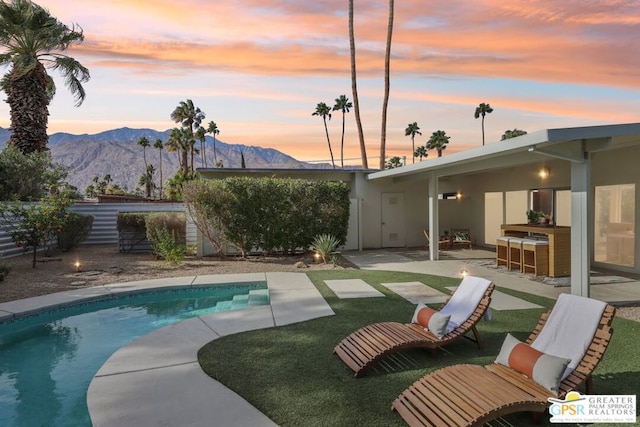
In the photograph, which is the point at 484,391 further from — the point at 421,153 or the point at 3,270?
the point at 421,153

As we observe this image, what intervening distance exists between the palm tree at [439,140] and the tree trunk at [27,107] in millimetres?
44559

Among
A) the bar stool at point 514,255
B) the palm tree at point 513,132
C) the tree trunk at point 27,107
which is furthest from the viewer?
the palm tree at point 513,132

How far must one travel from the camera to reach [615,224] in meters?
10.1

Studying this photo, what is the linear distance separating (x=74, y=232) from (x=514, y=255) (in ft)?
47.8

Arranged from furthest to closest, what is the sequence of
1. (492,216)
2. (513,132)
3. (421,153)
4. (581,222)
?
(421,153), (513,132), (492,216), (581,222)

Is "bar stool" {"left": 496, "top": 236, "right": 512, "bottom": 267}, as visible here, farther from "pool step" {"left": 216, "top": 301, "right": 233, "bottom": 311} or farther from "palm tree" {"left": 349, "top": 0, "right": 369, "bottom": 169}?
"palm tree" {"left": 349, "top": 0, "right": 369, "bottom": 169}

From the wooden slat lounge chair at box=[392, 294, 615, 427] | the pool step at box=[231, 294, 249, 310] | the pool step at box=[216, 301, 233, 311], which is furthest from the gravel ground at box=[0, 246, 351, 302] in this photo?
the wooden slat lounge chair at box=[392, 294, 615, 427]

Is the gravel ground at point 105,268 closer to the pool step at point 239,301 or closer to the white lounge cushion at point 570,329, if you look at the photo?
the pool step at point 239,301

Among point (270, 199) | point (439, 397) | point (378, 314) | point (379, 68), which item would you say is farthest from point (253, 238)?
point (379, 68)

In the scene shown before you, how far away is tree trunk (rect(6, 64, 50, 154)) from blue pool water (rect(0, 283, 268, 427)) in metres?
12.9

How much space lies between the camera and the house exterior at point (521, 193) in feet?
22.9

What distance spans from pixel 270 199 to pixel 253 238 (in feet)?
4.45

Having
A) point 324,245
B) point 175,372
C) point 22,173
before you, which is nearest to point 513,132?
point 324,245

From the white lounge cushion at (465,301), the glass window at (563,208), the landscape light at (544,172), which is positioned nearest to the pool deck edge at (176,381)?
the white lounge cushion at (465,301)
